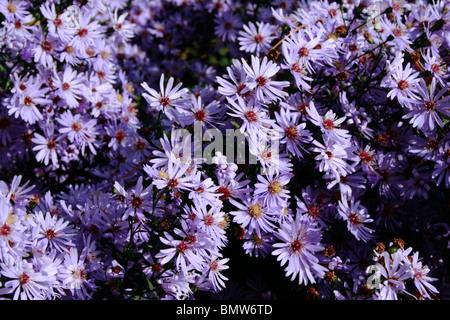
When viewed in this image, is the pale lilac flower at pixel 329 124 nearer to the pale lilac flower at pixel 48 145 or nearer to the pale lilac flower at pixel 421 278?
the pale lilac flower at pixel 421 278

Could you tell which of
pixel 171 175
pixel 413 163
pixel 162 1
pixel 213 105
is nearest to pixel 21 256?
pixel 171 175

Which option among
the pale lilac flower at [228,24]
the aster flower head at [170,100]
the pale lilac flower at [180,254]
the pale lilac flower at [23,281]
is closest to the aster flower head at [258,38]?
the pale lilac flower at [228,24]

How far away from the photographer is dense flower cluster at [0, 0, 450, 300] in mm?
2129

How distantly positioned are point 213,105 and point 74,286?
1.06 metres

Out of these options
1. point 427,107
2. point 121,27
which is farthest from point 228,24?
point 427,107

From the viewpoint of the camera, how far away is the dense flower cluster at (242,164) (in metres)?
2.13

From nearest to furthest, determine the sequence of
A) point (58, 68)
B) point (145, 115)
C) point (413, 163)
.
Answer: point (413, 163) < point (58, 68) < point (145, 115)

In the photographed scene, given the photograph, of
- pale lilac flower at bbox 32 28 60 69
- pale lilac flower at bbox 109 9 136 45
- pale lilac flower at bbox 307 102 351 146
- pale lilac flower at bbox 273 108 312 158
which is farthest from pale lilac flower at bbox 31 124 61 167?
pale lilac flower at bbox 307 102 351 146

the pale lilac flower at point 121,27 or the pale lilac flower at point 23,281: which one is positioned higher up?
the pale lilac flower at point 121,27

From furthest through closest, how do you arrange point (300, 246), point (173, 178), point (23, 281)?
point (300, 246), point (173, 178), point (23, 281)

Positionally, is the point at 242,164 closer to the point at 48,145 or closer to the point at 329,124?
the point at 329,124

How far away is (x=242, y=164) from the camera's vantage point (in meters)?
2.26

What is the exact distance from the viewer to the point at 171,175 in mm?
2023

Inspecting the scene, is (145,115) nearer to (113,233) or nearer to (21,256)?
(113,233)
